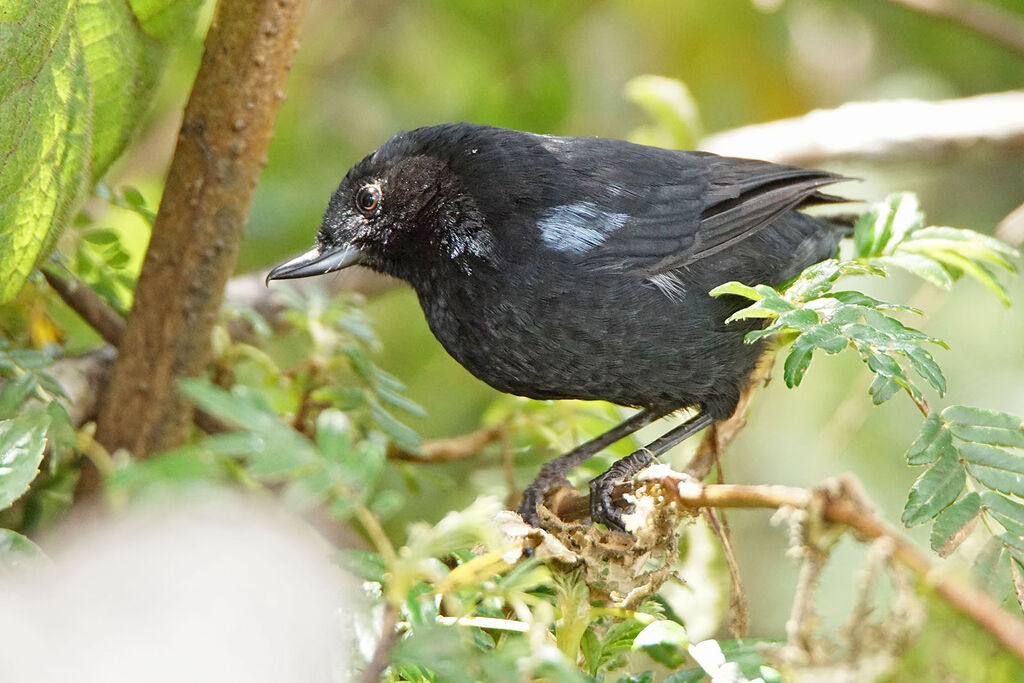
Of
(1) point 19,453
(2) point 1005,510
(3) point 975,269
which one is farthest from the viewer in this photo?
(3) point 975,269

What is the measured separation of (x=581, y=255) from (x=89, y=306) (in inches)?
50.5

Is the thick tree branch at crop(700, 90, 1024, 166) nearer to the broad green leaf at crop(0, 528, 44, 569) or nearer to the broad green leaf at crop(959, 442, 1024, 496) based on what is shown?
the broad green leaf at crop(959, 442, 1024, 496)

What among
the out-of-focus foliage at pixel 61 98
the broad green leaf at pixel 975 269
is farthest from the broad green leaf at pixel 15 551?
the broad green leaf at pixel 975 269

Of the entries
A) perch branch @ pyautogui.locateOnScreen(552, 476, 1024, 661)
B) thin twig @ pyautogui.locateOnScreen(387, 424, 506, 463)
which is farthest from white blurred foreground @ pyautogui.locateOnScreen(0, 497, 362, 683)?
thin twig @ pyautogui.locateOnScreen(387, 424, 506, 463)

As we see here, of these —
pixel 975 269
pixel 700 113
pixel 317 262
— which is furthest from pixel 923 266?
pixel 700 113

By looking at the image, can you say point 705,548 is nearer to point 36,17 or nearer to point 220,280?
point 220,280

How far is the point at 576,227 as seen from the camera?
2768 millimetres

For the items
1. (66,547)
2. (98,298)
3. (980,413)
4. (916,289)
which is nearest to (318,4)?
(98,298)

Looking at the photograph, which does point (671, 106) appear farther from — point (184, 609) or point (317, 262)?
point (184, 609)

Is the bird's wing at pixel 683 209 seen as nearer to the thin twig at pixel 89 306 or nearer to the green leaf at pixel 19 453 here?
the thin twig at pixel 89 306

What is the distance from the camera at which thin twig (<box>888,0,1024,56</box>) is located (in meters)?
4.20

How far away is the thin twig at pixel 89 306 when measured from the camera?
8.67 ft

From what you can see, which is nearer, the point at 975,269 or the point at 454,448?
the point at 975,269

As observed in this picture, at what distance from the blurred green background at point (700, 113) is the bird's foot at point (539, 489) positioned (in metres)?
0.66
